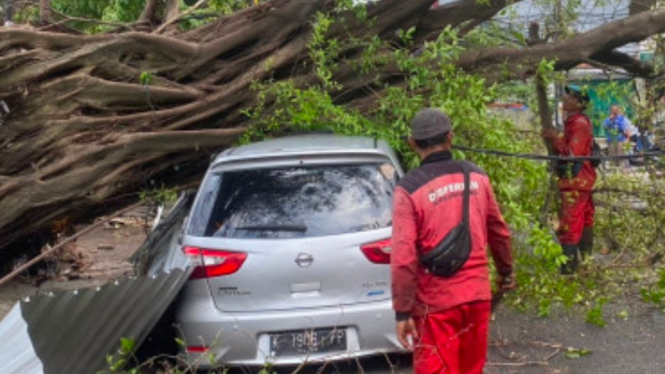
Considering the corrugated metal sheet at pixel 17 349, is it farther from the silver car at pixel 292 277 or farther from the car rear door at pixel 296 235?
the car rear door at pixel 296 235

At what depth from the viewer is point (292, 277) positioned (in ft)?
26.4

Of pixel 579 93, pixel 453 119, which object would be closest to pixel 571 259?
pixel 579 93

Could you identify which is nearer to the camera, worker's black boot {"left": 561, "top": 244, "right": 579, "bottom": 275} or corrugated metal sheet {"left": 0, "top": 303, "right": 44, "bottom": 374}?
corrugated metal sheet {"left": 0, "top": 303, "right": 44, "bottom": 374}

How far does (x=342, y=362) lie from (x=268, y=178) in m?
1.42

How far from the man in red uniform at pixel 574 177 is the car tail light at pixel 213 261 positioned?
3.96 m

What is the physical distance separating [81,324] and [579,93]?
5.63 metres

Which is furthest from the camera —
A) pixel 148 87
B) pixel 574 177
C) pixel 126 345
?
pixel 574 177

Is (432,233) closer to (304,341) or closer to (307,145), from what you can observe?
(304,341)

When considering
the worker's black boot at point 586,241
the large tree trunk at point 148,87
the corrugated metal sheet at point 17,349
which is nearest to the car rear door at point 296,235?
the large tree trunk at point 148,87

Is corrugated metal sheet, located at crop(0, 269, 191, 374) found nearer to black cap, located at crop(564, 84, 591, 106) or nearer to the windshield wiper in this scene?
the windshield wiper

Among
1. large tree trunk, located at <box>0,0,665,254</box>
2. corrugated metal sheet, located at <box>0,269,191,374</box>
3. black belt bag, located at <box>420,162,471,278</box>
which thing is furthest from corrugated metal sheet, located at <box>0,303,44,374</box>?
large tree trunk, located at <box>0,0,665,254</box>

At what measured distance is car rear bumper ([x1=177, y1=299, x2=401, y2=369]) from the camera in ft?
26.3

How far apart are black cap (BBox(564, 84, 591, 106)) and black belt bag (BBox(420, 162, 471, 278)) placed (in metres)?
5.23

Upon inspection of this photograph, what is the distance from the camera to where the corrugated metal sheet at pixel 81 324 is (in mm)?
6602
